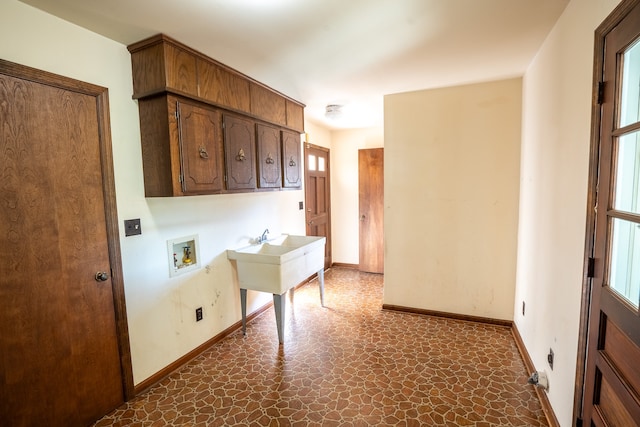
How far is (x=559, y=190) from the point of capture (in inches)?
68.1

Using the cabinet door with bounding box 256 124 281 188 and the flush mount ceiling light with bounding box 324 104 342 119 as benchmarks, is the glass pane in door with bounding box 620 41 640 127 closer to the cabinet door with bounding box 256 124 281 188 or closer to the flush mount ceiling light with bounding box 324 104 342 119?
the cabinet door with bounding box 256 124 281 188

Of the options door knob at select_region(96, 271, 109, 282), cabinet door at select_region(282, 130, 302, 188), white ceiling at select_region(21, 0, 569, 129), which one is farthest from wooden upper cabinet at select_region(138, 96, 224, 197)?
cabinet door at select_region(282, 130, 302, 188)

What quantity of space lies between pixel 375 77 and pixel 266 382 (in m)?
2.66

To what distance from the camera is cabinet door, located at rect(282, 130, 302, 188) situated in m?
3.23

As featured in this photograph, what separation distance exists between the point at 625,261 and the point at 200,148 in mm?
2410

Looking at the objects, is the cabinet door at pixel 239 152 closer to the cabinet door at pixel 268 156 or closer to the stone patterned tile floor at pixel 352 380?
the cabinet door at pixel 268 156

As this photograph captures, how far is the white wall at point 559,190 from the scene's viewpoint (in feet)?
4.72

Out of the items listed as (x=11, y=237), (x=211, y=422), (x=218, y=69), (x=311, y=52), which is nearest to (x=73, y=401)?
Answer: (x=211, y=422)

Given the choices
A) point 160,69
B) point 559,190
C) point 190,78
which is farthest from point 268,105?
point 559,190

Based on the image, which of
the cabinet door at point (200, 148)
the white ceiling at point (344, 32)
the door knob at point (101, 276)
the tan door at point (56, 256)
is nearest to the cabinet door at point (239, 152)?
the cabinet door at point (200, 148)

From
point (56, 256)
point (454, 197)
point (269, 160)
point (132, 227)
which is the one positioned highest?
point (269, 160)

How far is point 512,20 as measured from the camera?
70.6 inches

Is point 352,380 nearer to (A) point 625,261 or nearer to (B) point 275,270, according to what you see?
(B) point 275,270

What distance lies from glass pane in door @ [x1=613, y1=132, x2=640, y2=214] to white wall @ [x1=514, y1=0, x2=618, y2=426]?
0.71 ft
